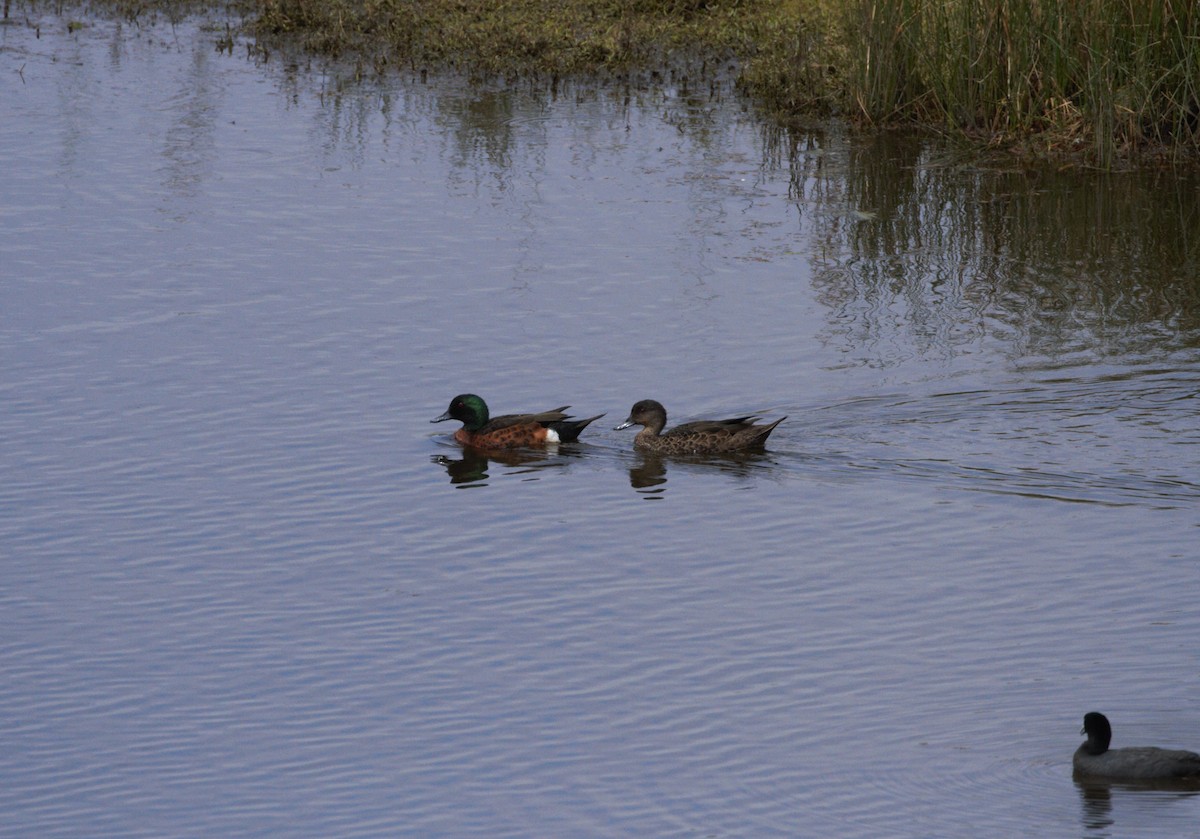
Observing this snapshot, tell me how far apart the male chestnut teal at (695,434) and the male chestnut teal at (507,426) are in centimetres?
31

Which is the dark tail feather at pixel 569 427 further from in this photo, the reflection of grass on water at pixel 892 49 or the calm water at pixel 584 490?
the reflection of grass on water at pixel 892 49

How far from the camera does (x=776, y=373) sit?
12.9 metres

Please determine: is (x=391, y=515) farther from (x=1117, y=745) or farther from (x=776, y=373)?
(x=1117, y=745)

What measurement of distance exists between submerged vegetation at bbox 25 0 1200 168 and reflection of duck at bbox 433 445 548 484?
7.88 m

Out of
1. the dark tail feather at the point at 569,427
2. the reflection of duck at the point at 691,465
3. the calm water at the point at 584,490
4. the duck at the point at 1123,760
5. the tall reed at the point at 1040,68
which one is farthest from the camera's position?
the tall reed at the point at 1040,68

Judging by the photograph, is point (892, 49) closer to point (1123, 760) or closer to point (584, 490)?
point (584, 490)

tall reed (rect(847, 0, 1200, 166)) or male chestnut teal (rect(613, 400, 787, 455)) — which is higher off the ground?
tall reed (rect(847, 0, 1200, 166))

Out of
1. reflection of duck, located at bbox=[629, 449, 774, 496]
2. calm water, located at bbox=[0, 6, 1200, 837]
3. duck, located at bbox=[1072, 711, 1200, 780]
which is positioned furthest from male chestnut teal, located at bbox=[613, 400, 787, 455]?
duck, located at bbox=[1072, 711, 1200, 780]

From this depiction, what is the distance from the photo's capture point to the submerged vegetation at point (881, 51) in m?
17.6

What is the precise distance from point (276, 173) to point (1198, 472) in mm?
10121

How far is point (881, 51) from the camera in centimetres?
1902

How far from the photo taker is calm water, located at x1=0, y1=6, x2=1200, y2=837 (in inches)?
298

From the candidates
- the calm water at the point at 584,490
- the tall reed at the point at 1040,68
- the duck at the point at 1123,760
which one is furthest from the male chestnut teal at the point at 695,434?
the tall reed at the point at 1040,68

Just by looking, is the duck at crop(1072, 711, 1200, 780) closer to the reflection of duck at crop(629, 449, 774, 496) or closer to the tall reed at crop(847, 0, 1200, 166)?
the reflection of duck at crop(629, 449, 774, 496)
